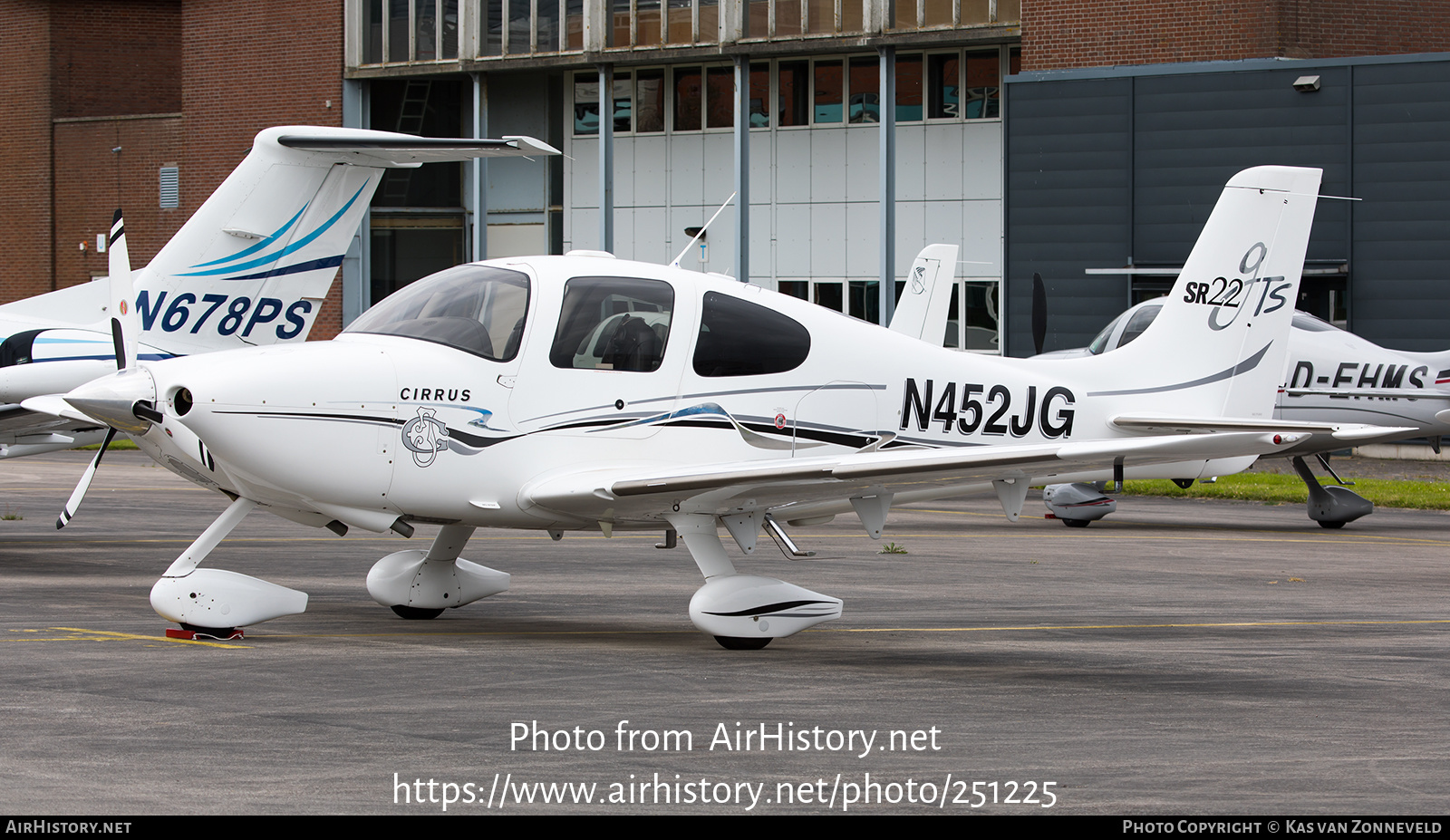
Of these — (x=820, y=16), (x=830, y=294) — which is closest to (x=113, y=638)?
(x=820, y=16)

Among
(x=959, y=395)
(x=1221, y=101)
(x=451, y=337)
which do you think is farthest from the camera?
(x=1221, y=101)

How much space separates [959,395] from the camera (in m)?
10.3

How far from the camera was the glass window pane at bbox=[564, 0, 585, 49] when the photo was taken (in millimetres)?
38406

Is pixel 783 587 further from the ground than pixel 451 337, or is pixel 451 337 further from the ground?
pixel 451 337

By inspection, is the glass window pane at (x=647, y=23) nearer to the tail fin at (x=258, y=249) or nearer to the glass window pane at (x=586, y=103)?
the glass window pane at (x=586, y=103)

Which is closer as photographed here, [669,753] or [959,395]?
[669,753]

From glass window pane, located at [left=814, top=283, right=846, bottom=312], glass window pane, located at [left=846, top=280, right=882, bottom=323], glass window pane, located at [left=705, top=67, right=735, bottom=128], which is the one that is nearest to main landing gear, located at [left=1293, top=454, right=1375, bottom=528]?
glass window pane, located at [left=846, top=280, right=882, bottom=323]

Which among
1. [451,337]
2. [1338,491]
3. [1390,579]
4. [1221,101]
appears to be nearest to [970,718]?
[451,337]

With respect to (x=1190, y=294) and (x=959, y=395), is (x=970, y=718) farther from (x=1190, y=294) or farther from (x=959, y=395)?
(x=1190, y=294)

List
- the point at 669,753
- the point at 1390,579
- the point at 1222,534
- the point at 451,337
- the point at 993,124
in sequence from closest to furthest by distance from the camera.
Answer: the point at 669,753 → the point at 451,337 → the point at 1390,579 → the point at 1222,534 → the point at 993,124

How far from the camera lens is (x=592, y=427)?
9.39 metres

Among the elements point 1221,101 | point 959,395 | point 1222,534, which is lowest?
point 1222,534

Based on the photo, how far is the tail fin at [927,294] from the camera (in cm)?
1878

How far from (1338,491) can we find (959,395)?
30.3ft
